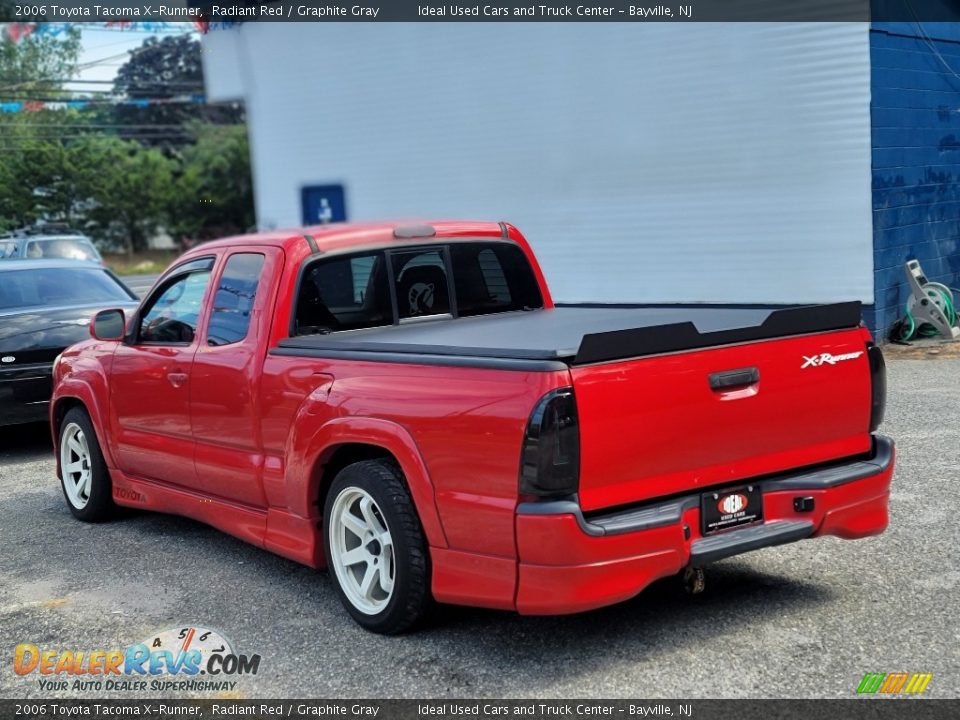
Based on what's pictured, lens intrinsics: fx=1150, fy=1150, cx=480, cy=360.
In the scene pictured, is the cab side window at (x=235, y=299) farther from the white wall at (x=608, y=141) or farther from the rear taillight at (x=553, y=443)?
A: the white wall at (x=608, y=141)

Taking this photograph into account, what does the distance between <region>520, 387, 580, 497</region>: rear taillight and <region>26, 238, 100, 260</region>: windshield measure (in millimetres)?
20821

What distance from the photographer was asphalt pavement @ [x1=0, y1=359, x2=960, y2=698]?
4.27m

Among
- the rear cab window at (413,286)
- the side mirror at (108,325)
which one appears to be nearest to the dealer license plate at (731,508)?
the rear cab window at (413,286)

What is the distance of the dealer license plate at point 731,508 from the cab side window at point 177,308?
3.02 meters

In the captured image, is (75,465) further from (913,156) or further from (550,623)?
(913,156)

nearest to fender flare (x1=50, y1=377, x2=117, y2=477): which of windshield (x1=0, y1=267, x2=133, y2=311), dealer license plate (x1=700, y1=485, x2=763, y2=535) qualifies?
windshield (x1=0, y1=267, x2=133, y2=311)

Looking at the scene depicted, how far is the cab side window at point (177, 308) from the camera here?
20.5ft

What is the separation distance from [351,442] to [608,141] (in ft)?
42.0

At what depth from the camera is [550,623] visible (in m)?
4.91

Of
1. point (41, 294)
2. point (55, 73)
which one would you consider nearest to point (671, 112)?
point (41, 294)

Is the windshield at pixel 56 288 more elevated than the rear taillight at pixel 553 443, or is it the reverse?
the windshield at pixel 56 288

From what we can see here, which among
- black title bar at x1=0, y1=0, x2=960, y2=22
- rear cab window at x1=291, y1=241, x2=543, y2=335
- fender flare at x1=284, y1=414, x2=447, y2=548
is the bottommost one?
fender flare at x1=284, y1=414, x2=447, y2=548

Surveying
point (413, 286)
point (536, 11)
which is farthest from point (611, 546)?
point (536, 11)

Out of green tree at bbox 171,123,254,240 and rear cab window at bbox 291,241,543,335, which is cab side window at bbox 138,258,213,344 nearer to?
rear cab window at bbox 291,241,543,335
